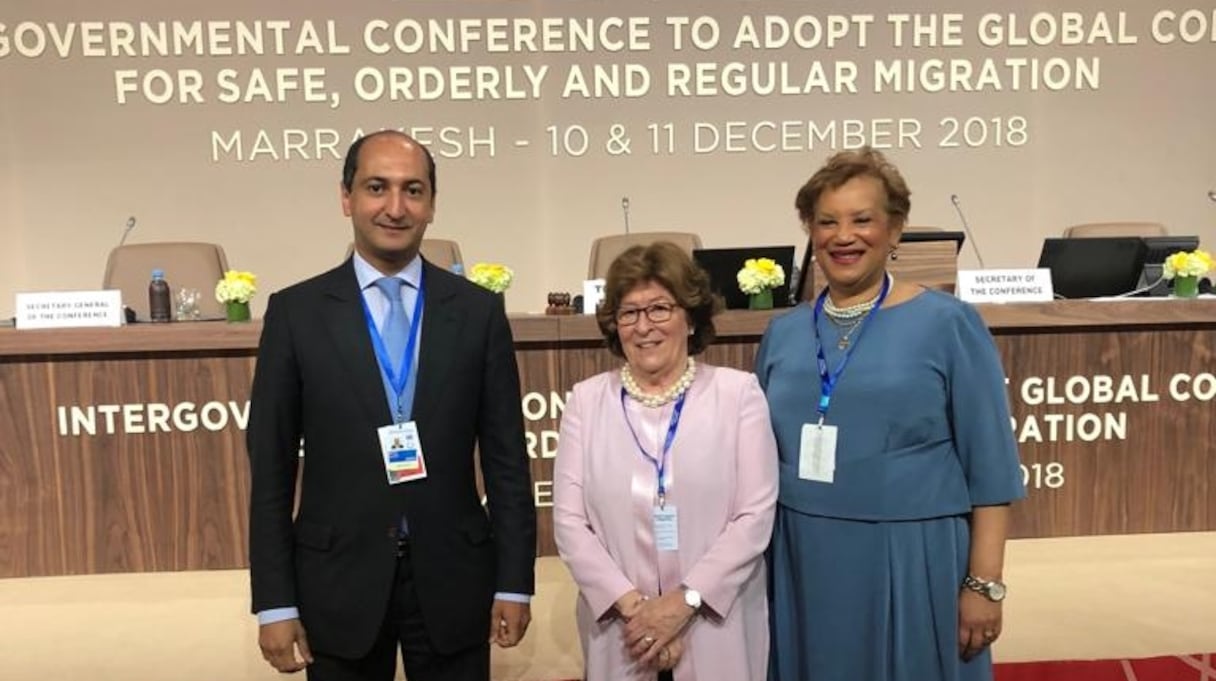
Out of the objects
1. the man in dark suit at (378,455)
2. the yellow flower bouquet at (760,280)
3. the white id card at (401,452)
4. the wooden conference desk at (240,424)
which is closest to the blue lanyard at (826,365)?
the man in dark suit at (378,455)

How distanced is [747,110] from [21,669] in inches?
176

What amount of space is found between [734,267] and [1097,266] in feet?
4.92

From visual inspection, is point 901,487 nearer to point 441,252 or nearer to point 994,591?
point 994,591

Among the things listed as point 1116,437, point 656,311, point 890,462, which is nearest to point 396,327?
point 656,311

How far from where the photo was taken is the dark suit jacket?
1.31 metres

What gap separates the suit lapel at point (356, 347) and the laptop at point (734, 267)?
1.91m

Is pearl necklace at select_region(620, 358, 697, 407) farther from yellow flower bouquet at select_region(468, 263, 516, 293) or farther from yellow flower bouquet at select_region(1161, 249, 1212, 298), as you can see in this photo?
yellow flower bouquet at select_region(1161, 249, 1212, 298)

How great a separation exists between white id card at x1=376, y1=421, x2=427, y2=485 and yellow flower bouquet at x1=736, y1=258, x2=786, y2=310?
191 cm

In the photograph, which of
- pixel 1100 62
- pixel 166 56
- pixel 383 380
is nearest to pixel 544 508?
pixel 383 380

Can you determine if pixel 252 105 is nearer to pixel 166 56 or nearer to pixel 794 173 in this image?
pixel 166 56

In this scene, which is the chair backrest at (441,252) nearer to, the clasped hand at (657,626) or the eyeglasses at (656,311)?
the eyeglasses at (656,311)

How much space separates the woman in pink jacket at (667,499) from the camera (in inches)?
53.9

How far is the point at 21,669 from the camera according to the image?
7.68 ft

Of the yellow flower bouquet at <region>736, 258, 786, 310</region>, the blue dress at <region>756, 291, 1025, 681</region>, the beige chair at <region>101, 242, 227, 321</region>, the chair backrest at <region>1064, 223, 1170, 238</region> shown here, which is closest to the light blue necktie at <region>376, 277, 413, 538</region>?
the blue dress at <region>756, 291, 1025, 681</region>
